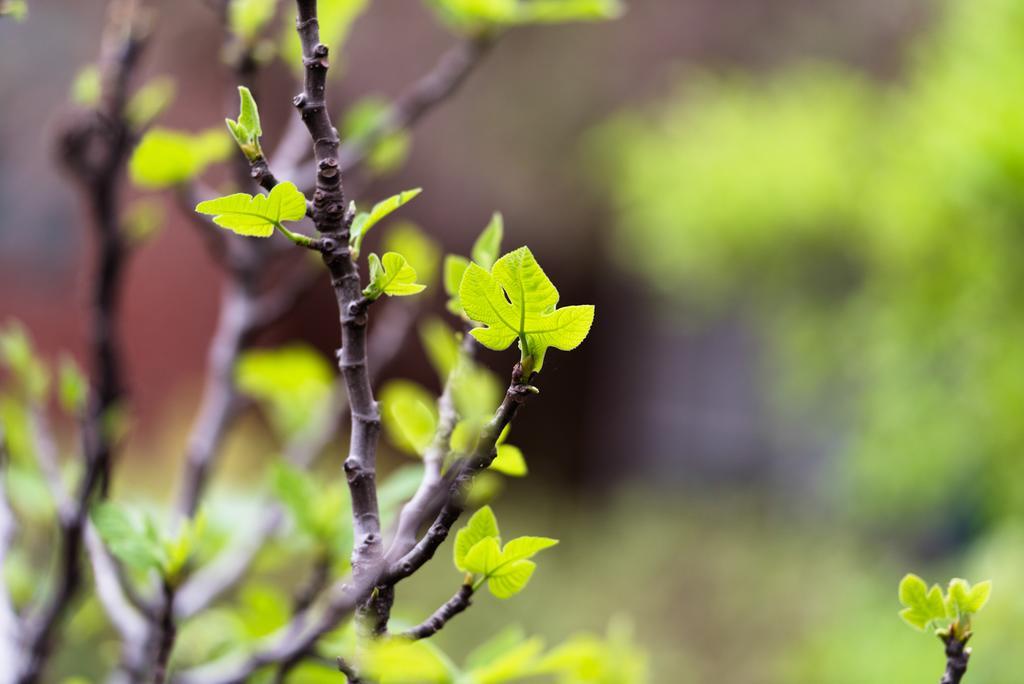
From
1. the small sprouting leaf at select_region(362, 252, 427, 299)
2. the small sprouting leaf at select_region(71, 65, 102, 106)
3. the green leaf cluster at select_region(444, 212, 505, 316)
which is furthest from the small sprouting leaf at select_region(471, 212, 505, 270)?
the small sprouting leaf at select_region(71, 65, 102, 106)

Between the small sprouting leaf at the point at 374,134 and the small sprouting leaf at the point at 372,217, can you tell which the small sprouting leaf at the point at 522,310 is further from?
the small sprouting leaf at the point at 374,134

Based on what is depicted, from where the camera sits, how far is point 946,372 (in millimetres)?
2807

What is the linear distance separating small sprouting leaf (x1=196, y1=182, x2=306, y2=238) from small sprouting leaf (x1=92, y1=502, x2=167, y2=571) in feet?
0.77

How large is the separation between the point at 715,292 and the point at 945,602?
14.7 ft

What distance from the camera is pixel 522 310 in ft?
1.41

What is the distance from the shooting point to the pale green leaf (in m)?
0.48

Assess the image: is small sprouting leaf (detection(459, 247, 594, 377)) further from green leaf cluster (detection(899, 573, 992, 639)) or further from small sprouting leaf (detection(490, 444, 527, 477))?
green leaf cluster (detection(899, 573, 992, 639))

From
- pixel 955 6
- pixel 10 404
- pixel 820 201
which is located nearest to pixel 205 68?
pixel 820 201

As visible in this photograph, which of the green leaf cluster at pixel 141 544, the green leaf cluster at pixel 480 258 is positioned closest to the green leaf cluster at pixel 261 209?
the green leaf cluster at pixel 480 258

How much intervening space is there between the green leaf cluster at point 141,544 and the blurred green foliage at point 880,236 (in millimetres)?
1927

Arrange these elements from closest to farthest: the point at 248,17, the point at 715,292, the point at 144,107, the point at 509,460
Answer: the point at 509,460 < the point at 248,17 < the point at 144,107 < the point at 715,292

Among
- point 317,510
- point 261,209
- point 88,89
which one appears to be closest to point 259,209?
point 261,209

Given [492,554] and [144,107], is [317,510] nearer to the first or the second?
[492,554]

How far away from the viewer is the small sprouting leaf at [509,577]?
48 centimetres
